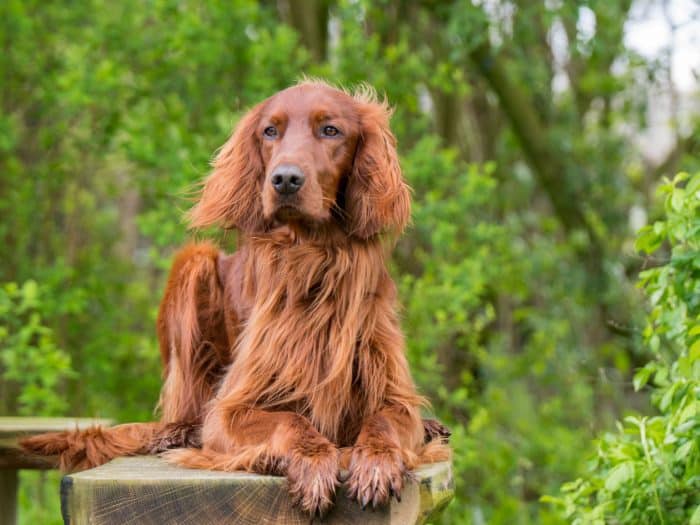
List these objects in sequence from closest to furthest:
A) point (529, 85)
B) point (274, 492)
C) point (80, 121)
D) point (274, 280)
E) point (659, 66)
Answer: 1. point (274, 492)
2. point (274, 280)
3. point (80, 121)
4. point (659, 66)
5. point (529, 85)

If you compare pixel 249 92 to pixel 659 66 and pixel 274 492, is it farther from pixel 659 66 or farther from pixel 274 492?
pixel 274 492

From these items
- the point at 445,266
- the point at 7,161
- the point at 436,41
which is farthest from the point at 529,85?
the point at 7,161

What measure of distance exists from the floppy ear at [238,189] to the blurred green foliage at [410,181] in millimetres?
2040

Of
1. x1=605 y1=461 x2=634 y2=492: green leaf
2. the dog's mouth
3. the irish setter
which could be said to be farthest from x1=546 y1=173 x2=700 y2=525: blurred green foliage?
the dog's mouth

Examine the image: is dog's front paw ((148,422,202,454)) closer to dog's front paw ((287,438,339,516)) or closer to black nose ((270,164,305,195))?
dog's front paw ((287,438,339,516))

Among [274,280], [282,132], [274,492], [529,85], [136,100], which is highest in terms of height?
[529,85]

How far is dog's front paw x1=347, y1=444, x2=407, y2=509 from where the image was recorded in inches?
110

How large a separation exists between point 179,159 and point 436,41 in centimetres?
303

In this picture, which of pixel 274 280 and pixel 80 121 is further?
pixel 80 121

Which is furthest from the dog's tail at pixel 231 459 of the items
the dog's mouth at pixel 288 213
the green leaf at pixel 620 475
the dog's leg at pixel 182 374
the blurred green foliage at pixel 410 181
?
the blurred green foliage at pixel 410 181

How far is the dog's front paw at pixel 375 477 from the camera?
2799 mm

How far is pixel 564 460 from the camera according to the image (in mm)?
8297

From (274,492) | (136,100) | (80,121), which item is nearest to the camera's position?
(274,492)

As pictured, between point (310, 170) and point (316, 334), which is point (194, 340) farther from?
point (310, 170)
